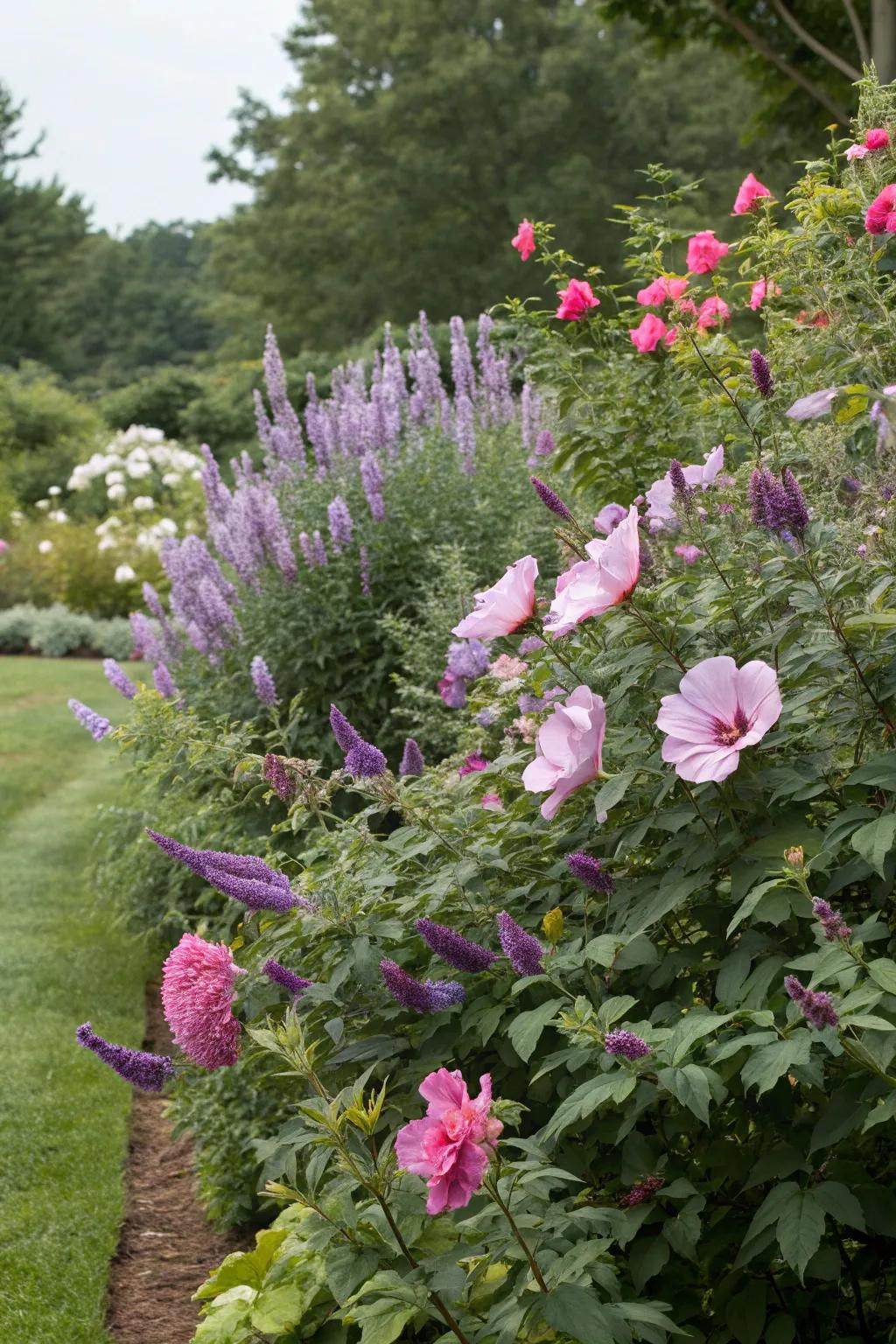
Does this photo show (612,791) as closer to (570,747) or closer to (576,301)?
(570,747)

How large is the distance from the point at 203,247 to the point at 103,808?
51899 millimetres

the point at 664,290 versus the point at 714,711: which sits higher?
the point at 664,290

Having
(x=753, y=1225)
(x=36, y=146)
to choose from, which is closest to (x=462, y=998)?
(x=753, y=1225)

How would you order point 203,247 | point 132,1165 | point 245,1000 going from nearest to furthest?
point 245,1000
point 132,1165
point 203,247

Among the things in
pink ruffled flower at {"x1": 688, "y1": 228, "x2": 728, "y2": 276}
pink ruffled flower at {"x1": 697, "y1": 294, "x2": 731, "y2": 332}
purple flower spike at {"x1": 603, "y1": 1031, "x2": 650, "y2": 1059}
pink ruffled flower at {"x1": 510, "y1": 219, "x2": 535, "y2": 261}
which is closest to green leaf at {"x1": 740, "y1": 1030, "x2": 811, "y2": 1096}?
purple flower spike at {"x1": 603, "y1": 1031, "x2": 650, "y2": 1059}

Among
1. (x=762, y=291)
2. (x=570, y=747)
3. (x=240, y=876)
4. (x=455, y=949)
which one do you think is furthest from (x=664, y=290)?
(x=455, y=949)

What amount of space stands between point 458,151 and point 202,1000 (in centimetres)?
2476

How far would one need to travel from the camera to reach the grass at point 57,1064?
3.14 metres

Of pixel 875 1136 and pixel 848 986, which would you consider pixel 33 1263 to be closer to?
pixel 875 1136

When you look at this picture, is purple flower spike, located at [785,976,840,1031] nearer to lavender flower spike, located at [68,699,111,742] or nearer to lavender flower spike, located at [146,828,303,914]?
lavender flower spike, located at [146,828,303,914]

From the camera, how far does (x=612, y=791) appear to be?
193cm

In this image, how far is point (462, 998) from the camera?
2.03 metres

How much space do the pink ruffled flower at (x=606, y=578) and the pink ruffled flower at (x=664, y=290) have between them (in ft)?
5.41

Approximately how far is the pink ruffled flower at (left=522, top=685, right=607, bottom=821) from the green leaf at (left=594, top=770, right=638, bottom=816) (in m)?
0.03
